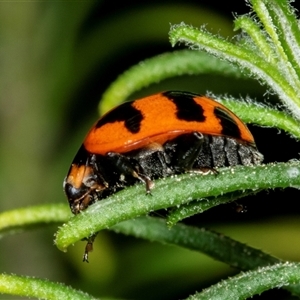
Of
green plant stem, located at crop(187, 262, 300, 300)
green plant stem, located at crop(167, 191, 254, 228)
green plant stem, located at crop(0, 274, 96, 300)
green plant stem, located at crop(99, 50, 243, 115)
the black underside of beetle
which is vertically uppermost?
green plant stem, located at crop(99, 50, 243, 115)

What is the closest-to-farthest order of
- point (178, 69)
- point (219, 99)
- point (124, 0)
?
point (219, 99) → point (178, 69) → point (124, 0)

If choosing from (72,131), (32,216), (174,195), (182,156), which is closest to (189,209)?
(174,195)

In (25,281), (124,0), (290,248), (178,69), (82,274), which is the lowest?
(25,281)

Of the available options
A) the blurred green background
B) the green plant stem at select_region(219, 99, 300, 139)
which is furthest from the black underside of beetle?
the blurred green background

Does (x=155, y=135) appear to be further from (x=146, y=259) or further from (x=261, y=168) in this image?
(x=146, y=259)

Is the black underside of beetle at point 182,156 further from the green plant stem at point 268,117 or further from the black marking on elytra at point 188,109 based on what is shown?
the green plant stem at point 268,117

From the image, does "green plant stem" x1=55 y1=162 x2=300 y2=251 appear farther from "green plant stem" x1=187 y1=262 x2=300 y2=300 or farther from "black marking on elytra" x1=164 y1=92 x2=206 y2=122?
"black marking on elytra" x1=164 y1=92 x2=206 y2=122

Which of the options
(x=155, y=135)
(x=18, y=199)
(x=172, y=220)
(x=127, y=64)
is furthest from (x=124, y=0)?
(x=172, y=220)
